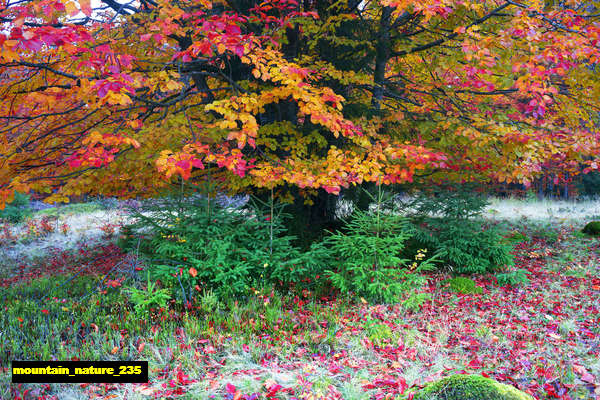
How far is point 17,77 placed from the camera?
6.19 meters

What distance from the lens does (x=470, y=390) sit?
2.22 metres

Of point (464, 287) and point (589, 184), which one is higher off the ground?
point (589, 184)

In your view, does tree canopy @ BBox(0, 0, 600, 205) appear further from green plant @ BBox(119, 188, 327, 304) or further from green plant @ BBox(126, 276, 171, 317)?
green plant @ BBox(126, 276, 171, 317)

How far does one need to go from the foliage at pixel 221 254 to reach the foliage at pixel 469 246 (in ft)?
8.97

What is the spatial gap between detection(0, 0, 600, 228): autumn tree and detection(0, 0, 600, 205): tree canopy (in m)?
0.04

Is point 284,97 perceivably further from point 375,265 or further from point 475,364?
point 475,364

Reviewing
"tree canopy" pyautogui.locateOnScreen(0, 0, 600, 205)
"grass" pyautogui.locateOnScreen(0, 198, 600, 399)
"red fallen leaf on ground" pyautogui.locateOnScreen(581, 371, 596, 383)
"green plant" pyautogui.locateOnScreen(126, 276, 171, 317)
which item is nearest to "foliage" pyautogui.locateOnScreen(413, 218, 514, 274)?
"grass" pyautogui.locateOnScreen(0, 198, 600, 399)

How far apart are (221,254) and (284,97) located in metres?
2.73

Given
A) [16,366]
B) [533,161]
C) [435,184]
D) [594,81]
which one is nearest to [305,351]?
[16,366]

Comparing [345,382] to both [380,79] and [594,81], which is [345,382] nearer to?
[380,79]

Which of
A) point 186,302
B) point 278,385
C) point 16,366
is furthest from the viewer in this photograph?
point 186,302

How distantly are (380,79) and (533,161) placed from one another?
3.59m

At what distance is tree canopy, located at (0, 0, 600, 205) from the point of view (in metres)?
4.94

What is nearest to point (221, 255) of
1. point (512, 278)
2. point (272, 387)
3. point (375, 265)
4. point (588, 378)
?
point (375, 265)
